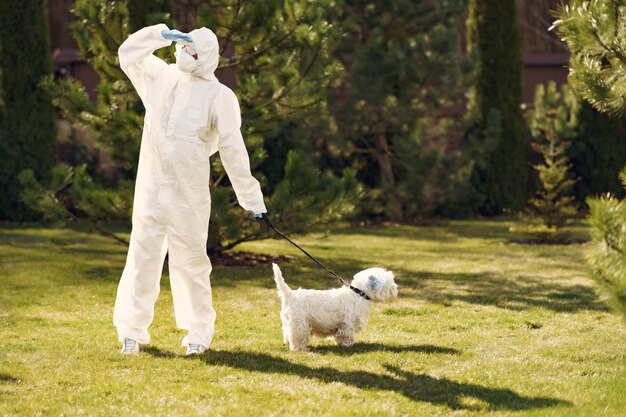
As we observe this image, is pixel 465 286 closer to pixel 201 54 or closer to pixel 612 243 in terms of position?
pixel 201 54

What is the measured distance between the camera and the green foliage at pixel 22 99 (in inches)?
546

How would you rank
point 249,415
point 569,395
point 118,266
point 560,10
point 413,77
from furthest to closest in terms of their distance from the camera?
point 413,77
point 118,266
point 560,10
point 569,395
point 249,415

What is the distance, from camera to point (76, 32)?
9.46 metres

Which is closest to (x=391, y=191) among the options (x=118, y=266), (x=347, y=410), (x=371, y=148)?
(x=371, y=148)

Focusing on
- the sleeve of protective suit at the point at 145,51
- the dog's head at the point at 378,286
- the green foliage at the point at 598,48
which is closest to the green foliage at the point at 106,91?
the sleeve of protective suit at the point at 145,51

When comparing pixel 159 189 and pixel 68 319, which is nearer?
pixel 159 189

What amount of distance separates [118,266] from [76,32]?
245 cm

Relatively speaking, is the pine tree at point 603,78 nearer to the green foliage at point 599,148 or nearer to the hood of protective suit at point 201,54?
the hood of protective suit at point 201,54

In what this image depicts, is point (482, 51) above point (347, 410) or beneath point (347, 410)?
above

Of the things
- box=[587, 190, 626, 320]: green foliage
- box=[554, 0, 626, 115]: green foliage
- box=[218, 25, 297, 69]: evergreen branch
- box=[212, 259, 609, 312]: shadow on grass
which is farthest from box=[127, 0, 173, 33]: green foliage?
box=[587, 190, 626, 320]: green foliage

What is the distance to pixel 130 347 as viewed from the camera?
6016 mm

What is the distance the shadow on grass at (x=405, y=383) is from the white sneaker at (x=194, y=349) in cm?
5

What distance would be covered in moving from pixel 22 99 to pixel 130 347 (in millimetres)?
8898

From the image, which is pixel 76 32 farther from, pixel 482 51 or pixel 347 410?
pixel 482 51
